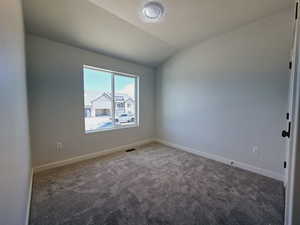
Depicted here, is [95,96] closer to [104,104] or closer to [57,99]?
[104,104]

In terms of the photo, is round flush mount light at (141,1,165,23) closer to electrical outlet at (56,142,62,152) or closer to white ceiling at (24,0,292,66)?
white ceiling at (24,0,292,66)

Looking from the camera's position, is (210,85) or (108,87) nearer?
(210,85)

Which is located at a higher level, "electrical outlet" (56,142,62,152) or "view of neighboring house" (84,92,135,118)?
"view of neighboring house" (84,92,135,118)

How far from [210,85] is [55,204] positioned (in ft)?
10.6

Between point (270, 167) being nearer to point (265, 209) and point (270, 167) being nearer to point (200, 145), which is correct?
point (265, 209)

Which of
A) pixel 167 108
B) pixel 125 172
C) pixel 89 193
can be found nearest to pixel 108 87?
pixel 167 108

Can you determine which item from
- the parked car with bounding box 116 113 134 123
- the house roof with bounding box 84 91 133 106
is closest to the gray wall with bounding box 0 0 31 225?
the house roof with bounding box 84 91 133 106

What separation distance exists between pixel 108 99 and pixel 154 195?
7.71 feet

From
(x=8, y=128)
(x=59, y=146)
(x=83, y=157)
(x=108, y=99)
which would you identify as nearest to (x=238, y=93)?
(x=108, y=99)

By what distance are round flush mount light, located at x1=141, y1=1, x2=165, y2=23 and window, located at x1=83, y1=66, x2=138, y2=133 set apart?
1.53 meters

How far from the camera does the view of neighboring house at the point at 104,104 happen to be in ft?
9.77

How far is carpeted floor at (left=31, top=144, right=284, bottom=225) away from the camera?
1.43 metres

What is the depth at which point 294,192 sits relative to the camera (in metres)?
0.60

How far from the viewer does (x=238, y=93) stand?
258 centimetres
